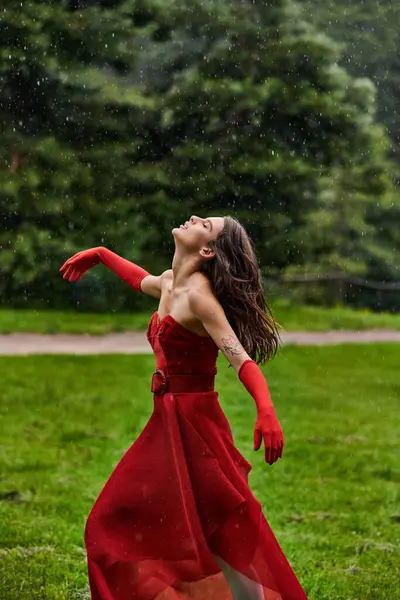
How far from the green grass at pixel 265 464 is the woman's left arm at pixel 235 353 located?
5.87 ft

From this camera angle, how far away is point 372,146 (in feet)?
63.8

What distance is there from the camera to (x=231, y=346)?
343 cm

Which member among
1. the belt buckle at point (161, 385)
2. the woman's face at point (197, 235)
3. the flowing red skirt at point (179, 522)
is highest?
the woman's face at point (197, 235)

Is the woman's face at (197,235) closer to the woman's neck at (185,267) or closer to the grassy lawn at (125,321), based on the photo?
the woman's neck at (185,267)

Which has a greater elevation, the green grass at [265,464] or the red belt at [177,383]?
the red belt at [177,383]

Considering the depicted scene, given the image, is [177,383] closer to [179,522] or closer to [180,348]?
[180,348]

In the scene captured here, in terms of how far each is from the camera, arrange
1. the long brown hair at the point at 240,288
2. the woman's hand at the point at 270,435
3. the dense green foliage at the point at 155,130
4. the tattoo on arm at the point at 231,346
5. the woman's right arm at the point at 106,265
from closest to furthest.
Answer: the woman's hand at the point at 270,435 → the tattoo on arm at the point at 231,346 → the long brown hair at the point at 240,288 → the woman's right arm at the point at 106,265 → the dense green foliage at the point at 155,130

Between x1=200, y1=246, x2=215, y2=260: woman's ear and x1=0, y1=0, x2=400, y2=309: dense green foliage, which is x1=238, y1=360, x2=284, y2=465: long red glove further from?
x1=0, y1=0, x2=400, y2=309: dense green foliage

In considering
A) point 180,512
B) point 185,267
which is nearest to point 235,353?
point 185,267

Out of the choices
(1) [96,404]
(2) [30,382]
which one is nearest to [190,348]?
(1) [96,404]

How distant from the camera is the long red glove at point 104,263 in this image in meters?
4.08

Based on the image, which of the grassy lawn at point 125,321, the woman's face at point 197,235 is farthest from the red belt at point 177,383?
the grassy lawn at point 125,321

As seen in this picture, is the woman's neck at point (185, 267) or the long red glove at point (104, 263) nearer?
the woman's neck at point (185, 267)

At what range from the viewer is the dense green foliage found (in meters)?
16.6
